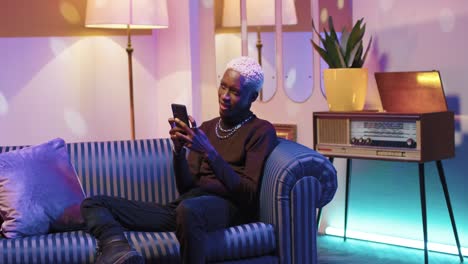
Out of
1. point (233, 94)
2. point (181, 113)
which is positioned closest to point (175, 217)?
point (181, 113)

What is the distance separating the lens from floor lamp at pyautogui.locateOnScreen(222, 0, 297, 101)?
16.6 feet

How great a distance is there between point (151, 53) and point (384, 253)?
215cm

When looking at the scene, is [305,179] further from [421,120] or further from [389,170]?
[389,170]

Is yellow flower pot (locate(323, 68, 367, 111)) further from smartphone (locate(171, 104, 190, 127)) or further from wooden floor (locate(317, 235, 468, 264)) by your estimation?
smartphone (locate(171, 104, 190, 127))

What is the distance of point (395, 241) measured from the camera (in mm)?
4578

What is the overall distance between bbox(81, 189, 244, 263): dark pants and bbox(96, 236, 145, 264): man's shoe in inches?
2.4

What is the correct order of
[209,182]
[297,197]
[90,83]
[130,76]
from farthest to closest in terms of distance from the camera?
1. [90,83]
2. [130,76]
3. [209,182]
4. [297,197]

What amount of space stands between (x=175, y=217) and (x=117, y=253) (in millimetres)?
522

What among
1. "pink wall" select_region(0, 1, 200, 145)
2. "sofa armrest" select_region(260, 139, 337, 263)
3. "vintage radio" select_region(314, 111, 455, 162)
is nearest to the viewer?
"sofa armrest" select_region(260, 139, 337, 263)

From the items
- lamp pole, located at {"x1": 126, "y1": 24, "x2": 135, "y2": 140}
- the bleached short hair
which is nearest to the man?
the bleached short hair

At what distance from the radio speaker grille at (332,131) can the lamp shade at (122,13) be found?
1221 millimetres

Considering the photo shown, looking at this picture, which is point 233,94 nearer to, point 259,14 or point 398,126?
point 398,126

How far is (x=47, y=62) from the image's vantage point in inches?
190

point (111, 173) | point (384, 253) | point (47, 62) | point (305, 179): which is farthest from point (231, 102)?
point (47, 62)
